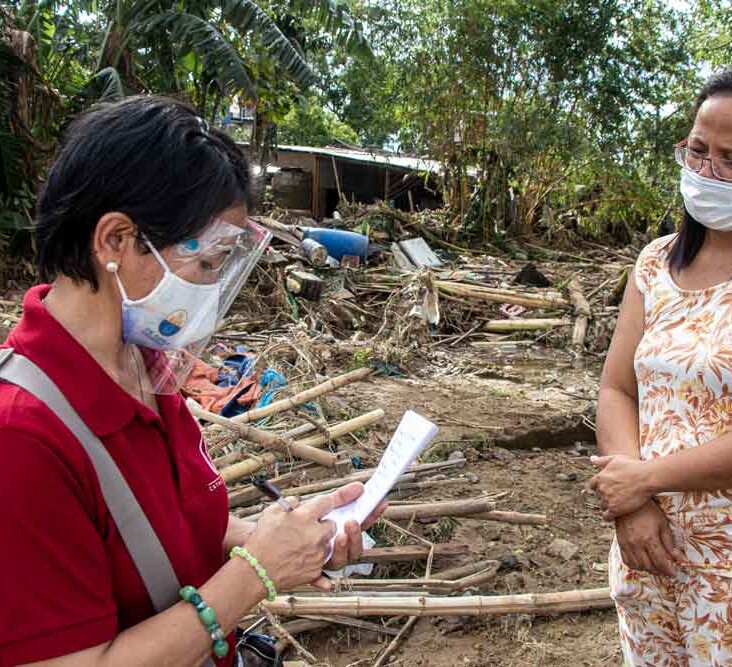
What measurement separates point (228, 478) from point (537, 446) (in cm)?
276

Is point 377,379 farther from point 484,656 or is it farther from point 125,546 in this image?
point 125,546

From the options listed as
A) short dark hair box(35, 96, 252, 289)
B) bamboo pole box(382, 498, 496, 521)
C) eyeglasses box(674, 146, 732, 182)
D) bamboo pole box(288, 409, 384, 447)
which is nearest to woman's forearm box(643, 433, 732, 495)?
eyeglasses box(674, 146, 732, 182)

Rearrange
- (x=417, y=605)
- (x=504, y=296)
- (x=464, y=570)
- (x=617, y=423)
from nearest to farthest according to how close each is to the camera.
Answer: (x=617, y=423) → (x=417, y=605) → (x=464, y=570) → (x=504, y=296)

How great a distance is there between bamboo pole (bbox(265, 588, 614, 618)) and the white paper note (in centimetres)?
135

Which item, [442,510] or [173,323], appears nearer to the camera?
[173,323]

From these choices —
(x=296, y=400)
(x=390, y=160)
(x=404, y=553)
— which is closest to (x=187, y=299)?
(x=404, y=553)

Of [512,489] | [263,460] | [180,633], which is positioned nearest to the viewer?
[180,633]

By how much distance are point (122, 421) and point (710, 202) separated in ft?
5.03

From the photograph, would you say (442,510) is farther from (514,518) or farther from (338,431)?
(338,431)

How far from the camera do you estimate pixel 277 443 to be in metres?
3.84

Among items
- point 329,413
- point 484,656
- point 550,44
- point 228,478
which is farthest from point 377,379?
point 550,44

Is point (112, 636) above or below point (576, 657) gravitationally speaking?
above

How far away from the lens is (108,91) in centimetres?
813

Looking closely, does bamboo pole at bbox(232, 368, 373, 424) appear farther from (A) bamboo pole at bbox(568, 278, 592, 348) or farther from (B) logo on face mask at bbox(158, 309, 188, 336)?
(A) bamboo pole at bbox(568, 278, 592, 348)
